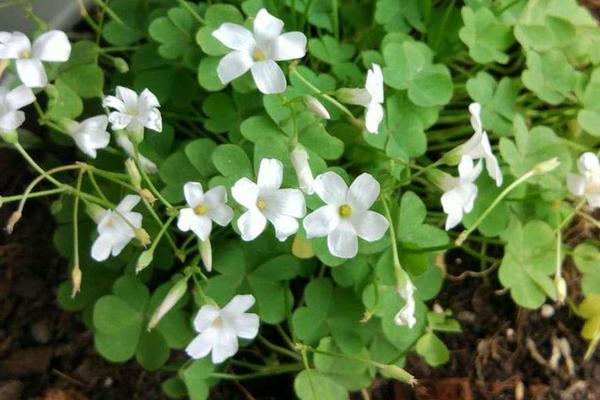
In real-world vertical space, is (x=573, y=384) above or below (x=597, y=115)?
below

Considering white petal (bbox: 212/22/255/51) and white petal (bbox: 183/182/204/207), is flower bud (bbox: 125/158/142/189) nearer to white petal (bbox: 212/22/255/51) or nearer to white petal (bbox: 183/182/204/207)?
white petal (bbox: 183/182/204/207)

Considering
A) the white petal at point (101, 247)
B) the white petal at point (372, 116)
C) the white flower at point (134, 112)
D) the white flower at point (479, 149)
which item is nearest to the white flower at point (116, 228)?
the white petal at point (101, 247)

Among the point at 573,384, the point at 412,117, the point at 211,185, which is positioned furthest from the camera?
the point at 573,384

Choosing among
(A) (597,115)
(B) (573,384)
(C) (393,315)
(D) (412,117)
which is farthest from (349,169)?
(B) (573,384)

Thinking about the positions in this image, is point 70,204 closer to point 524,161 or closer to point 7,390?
point 7,390

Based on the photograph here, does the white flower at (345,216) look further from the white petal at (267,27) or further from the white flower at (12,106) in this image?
the white flower at (12,106)

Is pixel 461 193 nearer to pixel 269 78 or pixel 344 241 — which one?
pixel 344 241
